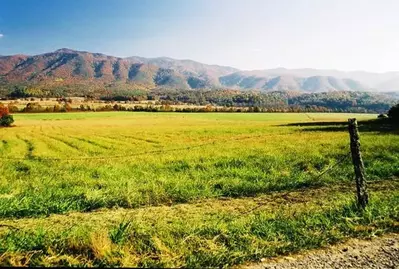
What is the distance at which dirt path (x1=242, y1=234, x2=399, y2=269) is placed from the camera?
6539 millimetres

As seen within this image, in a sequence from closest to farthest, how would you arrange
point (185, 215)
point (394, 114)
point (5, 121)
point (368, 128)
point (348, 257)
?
point (348, 257) → point (185, 215) → point (368, 128) → point (5, 121) → point (394, 114)

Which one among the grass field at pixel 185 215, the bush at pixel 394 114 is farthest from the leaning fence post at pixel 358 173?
the bush at pixel 394 114

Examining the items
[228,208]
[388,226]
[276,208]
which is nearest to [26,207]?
[228,208]

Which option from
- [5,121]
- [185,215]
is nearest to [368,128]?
[185,215]

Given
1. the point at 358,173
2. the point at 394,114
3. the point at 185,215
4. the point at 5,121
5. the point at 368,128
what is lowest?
the point at 5,121

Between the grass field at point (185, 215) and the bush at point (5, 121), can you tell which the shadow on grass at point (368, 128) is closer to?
the grass field at point (185, 215)

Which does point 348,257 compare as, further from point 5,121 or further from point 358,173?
point 5,121

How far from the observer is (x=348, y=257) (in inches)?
270

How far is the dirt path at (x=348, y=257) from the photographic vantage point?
21.5 ft

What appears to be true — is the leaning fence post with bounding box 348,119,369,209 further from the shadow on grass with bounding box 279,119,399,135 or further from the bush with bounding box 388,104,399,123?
the bush with bounding box 388,104,399,123

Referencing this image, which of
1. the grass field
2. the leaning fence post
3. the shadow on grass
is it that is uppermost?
the leaning fence post

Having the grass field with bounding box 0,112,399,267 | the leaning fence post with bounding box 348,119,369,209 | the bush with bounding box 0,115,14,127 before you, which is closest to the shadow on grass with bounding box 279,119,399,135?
the grass field with bounding box 0,112,399,267

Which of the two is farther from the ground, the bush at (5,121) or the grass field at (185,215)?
the grass field at (185,215)

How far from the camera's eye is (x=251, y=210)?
10.1 meters
